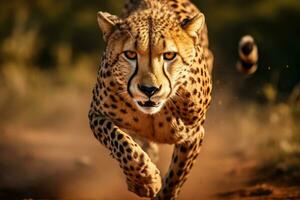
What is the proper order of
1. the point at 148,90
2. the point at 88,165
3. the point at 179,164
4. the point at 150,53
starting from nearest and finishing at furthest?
the point at 148,90, the point at 150,53, the point at 179,164, the point at 88,165

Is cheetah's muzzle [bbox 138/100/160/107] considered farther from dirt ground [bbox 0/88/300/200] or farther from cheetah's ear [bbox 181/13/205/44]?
dirt ground [bbox 0/88/300/200]

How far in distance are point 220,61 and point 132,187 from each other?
4.58 metres

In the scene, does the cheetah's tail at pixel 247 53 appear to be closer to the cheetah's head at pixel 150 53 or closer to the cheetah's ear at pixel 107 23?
the cheetah's head at pixel 150 53

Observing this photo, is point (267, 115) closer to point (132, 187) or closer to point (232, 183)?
point (232, 183)

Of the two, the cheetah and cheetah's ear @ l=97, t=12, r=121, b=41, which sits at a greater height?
cheetah's ear @ l=97, t=12, r=121, b=41

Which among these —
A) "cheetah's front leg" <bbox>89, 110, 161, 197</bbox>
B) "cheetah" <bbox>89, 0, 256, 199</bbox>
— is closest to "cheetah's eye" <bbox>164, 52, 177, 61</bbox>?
"cheetah" <bbox>89, 0, 256, 199</bbox>

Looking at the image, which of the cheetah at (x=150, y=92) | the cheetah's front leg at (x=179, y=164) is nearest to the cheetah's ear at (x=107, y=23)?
the cheetah at (x=150, y=92)

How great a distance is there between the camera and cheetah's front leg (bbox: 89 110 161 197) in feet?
16.1

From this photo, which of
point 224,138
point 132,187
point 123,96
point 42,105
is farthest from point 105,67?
point 42,105

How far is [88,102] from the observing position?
30.9 ft

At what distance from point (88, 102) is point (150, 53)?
4.71 metres

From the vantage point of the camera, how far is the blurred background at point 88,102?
23.0 ft

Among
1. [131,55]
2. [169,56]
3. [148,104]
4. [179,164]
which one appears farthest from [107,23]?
[179,164]

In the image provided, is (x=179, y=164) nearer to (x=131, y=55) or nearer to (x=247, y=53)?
(x=131, y=55)
